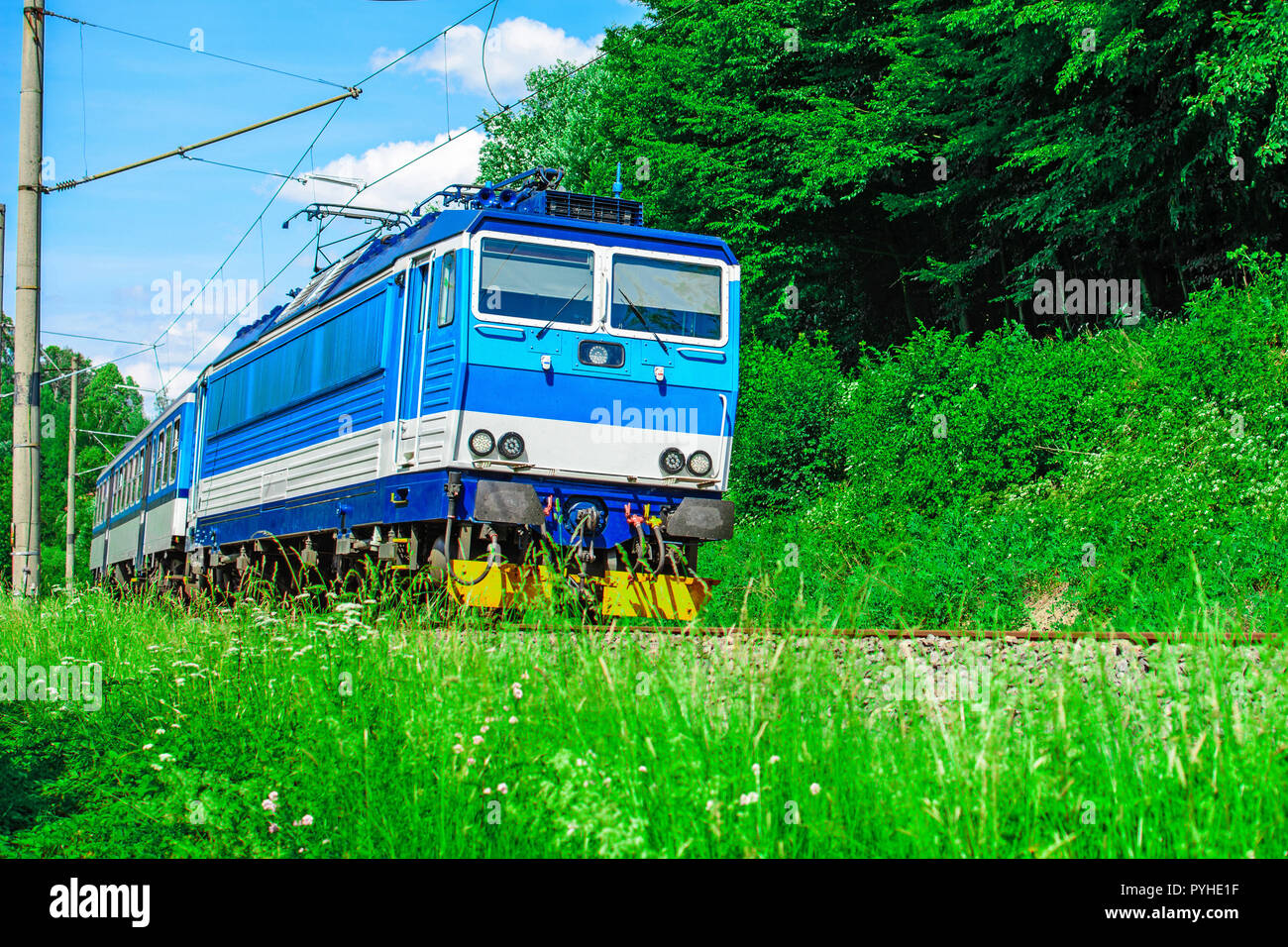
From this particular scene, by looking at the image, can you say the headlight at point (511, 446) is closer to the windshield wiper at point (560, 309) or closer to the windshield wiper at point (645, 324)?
the windshield wiper at point (560, 309)

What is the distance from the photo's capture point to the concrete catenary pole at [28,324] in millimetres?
11734

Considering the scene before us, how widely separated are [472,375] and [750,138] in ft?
58.1

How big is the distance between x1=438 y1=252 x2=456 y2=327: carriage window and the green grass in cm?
415

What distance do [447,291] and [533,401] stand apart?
1.18m

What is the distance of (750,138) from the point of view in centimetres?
2564

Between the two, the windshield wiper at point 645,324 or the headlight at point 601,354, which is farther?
the windshield wiper at point 645,324

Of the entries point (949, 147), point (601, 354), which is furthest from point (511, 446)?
point (949, 147)

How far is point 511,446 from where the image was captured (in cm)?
966

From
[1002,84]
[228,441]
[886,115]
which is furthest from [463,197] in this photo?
[886,115]

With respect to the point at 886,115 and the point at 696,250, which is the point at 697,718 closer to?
the point at 696,250

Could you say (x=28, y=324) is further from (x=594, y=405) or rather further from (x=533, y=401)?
(x=594, y=405)

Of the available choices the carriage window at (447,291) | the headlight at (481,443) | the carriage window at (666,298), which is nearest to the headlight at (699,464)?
the carriage window at (666,298)

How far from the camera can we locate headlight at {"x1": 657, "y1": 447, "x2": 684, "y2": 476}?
10.3 meters

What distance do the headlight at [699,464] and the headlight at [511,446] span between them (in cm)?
156
